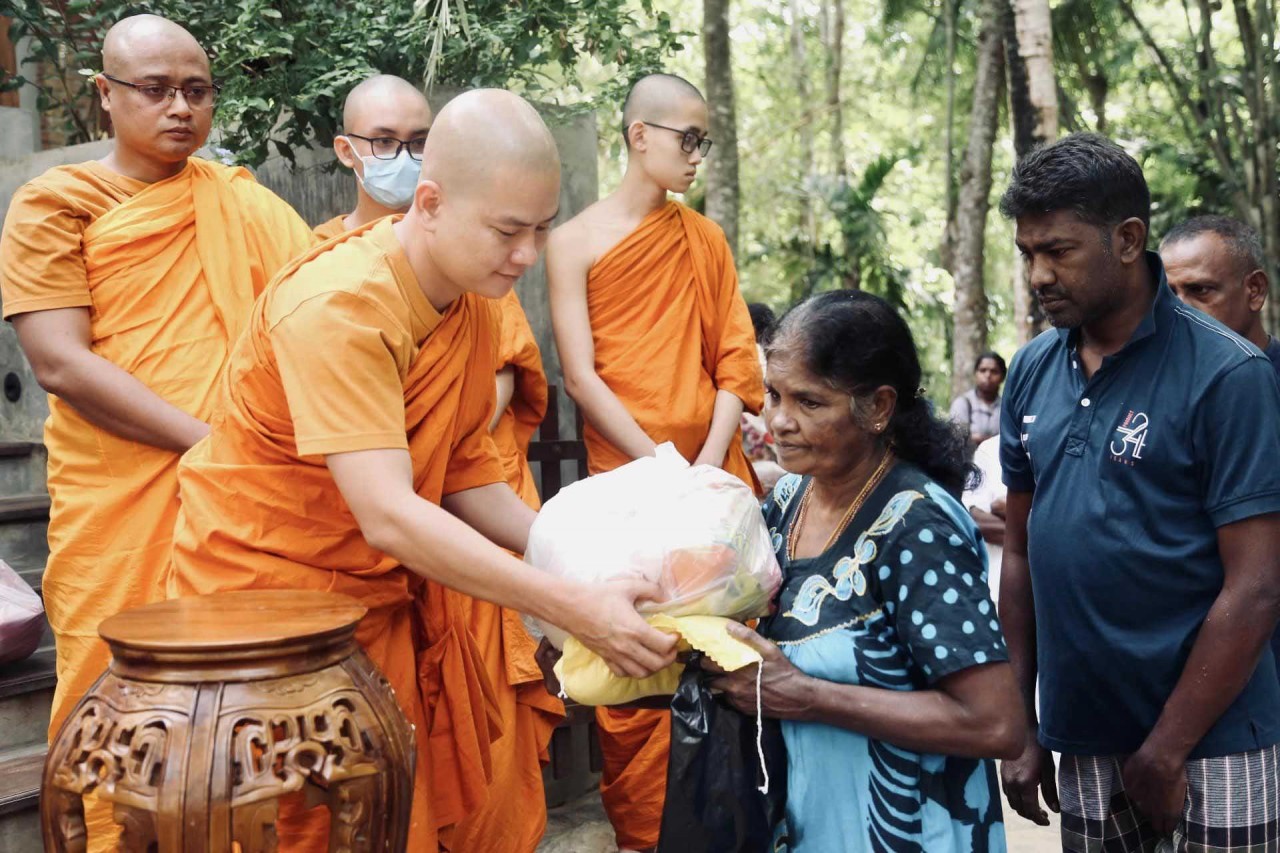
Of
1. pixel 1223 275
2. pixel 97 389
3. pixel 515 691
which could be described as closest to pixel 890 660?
pixel 1223 275

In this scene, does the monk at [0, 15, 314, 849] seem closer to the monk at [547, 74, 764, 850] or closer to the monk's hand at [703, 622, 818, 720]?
the monk at [547, 74, 764, 850]

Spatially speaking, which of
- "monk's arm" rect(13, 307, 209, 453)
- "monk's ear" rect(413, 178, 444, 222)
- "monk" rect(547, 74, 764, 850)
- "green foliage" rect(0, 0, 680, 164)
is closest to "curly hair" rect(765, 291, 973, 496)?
"monk's ear" rect(413, 178, 444, 222)

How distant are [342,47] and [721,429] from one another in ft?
7.64

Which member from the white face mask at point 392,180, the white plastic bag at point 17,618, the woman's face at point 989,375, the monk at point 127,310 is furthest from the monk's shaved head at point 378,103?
the woman's face at point 989,375

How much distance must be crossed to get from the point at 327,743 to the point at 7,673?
2435mm

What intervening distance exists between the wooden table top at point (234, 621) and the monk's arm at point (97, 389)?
3.39ft

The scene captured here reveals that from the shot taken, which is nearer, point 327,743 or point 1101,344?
point 327,743

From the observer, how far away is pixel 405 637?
273 cm

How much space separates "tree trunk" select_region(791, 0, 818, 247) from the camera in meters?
18.0

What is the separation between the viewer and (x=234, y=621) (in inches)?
83.4

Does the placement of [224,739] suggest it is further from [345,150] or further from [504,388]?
[345,150]

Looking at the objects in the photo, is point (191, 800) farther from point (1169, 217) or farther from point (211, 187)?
point (1169, 217)

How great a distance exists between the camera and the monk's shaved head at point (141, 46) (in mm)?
3480

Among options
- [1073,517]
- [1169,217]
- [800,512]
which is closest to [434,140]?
[800,512]
